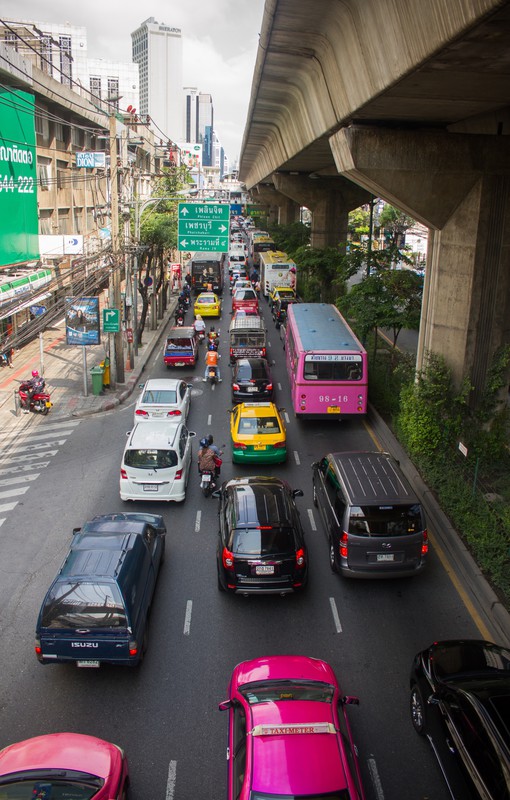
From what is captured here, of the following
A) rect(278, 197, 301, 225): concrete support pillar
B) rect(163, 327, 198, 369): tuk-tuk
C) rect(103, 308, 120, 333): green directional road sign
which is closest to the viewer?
rect(103, 308, 120, 333): green directional road sign

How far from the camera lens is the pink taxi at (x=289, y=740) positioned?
20.2 feet

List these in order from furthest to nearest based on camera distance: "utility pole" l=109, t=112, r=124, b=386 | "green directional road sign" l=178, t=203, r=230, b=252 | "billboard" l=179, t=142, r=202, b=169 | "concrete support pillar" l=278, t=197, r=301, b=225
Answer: "billboard" l=179, t=142, r=202, b=169 < "concrete support pillar" l=278, t=197, r=301, b=225 < "green directional road sign" l=178, t=203, r=230, b=252 < "utility pole" l=109, t=112, r=124, b=386

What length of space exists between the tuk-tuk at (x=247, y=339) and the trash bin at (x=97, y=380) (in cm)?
534

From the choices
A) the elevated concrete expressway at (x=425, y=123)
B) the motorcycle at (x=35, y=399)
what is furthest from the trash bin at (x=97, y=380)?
the elevated concrete expressway at (x=425, y=123)

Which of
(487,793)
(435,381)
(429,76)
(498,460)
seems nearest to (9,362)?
(435,381)

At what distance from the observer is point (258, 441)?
56.7 feet

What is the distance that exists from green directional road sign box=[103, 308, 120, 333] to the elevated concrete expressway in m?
8.84

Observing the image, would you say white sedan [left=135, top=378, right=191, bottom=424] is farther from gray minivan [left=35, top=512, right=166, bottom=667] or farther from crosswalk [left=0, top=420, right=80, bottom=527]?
gray minivan [left=35, top=512, right=166, bottom=667]

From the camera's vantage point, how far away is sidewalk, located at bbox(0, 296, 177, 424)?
23234 mm

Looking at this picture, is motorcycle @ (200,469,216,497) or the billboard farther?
the billboard

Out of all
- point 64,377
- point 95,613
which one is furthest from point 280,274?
point 95,613

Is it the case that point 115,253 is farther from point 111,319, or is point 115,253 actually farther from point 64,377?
point 64,377

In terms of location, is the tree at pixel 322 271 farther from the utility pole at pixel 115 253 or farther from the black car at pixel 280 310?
the utility pole at pixel 115 253

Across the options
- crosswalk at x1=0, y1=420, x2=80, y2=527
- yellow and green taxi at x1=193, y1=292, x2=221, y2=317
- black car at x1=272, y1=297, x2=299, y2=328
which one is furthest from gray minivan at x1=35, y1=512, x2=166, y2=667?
yellow and green taxi at x1=193, y1=292, x2=221, y2=317
